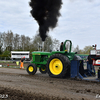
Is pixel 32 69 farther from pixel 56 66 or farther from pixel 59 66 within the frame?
pixel 59 66

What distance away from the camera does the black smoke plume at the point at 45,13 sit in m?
11.3

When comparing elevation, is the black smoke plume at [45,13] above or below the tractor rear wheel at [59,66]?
above

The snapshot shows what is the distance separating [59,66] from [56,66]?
6.9 inches

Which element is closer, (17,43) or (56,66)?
(56,66)

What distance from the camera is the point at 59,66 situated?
862 cm

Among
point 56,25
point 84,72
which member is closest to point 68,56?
point 84,72

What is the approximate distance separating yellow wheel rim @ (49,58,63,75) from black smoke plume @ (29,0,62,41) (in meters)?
3.09

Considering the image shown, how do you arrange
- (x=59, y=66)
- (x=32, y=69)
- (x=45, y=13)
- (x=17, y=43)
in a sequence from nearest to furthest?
(x=59, y=66)
(x=32, y=69)
(x=45, y=13)
(x=17, y=43)

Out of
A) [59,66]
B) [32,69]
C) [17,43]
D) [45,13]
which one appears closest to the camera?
[59,66]

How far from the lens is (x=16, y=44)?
5828 cm

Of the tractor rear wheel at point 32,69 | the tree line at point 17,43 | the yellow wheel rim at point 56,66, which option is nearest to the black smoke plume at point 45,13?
the tractor rear wheel at point 32,69

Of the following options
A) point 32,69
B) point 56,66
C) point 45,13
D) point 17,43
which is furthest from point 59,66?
point 17,43

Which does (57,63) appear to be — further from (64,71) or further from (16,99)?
(16,99)

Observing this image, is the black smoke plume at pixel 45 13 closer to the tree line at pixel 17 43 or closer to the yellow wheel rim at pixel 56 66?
the yellow wheel rim at pixel 56 66
